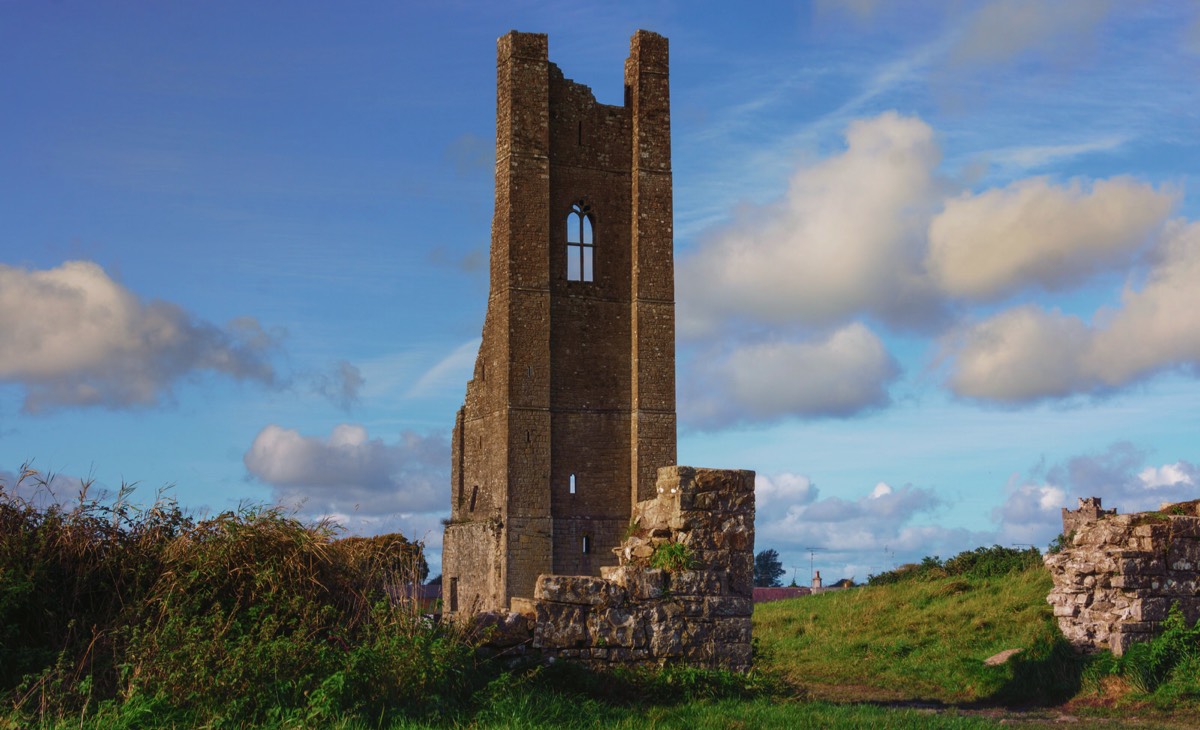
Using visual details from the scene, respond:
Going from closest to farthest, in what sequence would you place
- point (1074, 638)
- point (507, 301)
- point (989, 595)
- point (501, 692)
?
point (501, 692)
point (1074, 638)
point (989, 595)
point (507, 301)

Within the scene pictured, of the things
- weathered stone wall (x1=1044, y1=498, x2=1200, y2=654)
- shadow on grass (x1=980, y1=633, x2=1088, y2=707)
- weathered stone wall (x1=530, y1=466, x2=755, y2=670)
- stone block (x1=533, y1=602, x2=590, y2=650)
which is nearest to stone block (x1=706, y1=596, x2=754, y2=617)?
weathered stone wall (x1=530, y1=466, x2=755, y2=670)

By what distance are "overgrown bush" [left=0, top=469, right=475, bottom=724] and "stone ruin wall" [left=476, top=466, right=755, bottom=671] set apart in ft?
2.85

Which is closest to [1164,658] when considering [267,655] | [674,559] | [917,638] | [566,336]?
[917,638]

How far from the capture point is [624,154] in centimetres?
3238

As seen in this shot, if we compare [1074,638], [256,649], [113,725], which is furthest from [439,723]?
[1074,638]

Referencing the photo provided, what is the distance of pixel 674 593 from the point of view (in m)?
10.1

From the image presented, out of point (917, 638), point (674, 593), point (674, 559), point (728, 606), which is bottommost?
point (917, 638)

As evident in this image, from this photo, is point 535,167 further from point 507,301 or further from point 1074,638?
point 1074,638

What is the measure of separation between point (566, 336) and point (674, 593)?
21.3 metres

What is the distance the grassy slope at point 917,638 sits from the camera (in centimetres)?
1368

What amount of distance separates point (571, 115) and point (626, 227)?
131 inches

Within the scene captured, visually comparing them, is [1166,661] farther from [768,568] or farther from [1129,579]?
[768,568]

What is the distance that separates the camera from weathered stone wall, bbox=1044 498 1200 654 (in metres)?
12.9

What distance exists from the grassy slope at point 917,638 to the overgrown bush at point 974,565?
1276 millimetres
